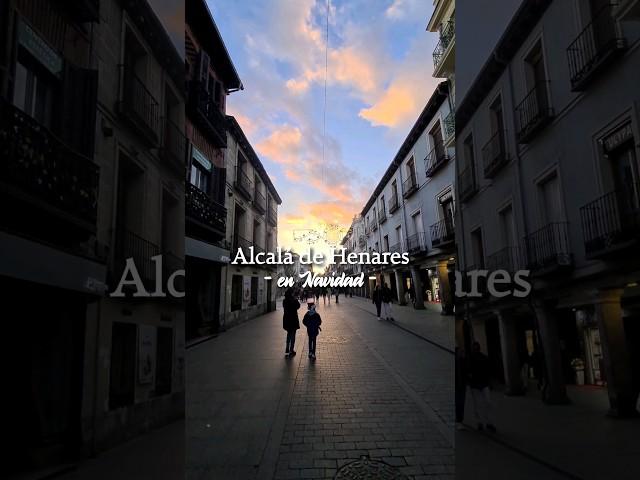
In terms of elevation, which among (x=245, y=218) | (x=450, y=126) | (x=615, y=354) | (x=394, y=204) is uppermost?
(x=450, y=126)

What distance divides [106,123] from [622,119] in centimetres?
116

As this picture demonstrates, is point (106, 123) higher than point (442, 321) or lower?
higher

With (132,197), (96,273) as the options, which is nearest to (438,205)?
(132,197)

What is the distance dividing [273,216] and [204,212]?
49 centimetres

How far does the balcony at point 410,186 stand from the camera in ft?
6.01

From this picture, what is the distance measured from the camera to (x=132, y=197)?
1.01 metres

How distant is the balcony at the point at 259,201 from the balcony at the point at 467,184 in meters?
0.83

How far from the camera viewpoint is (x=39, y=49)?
2.45 ft

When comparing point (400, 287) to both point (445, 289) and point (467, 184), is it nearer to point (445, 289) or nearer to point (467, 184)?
point (445, 289)

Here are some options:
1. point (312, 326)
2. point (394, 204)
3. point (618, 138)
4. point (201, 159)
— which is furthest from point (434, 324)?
point (312, 326)

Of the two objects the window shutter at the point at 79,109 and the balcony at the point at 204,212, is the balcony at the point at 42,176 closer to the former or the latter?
the window shutter at the point at 79,109

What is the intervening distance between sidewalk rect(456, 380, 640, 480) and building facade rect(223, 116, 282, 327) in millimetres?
1102

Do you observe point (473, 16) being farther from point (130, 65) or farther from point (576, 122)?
point (130, 65)

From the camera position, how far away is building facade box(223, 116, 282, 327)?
1.58 metres
